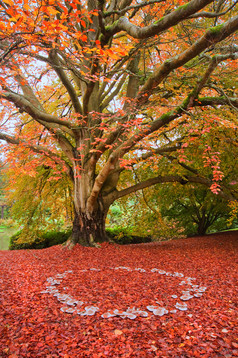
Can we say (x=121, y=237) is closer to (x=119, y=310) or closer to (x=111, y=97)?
(x=111, y=97)

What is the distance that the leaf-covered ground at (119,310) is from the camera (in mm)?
1707

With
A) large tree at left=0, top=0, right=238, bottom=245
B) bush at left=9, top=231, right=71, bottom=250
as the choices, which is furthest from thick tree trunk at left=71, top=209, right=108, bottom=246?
bush at left=9, top=231, right=71, bottom=250

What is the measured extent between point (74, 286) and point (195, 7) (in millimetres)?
3678

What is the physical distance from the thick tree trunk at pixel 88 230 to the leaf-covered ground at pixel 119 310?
58.2 inches

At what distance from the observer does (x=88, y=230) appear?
225 inches

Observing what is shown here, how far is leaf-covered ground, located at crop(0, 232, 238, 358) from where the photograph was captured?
1707 mm

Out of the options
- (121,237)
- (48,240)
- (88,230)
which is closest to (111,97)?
(88,230)

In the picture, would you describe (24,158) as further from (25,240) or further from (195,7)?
(195,7)

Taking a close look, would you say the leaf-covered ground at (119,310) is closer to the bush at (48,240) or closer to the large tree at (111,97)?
the large tree at (111,97)

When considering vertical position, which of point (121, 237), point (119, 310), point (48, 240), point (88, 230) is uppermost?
point (88, 230)

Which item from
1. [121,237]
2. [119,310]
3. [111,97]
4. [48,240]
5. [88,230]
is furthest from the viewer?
[48,240]

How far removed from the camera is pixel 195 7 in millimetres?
2824

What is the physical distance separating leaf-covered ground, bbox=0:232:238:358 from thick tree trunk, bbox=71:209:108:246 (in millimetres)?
1478

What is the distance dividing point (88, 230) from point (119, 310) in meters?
3.56
